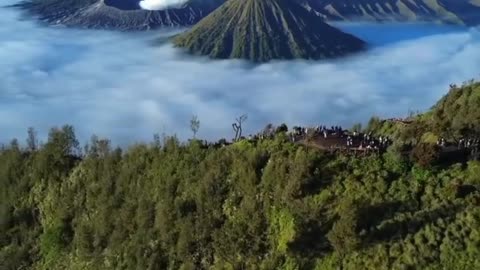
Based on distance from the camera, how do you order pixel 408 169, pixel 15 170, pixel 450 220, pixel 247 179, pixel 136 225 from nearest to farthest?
pixel 450 220, pixel 408 169, pixel 247 179, pixel 136 225, pixel 15 170

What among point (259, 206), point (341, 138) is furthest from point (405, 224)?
point (341, 138)

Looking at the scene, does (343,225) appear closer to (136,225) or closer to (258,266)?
(258,266)

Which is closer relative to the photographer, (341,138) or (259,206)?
(259,206)

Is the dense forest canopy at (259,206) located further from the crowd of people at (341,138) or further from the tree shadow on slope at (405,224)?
the crowd of people at (341,138)

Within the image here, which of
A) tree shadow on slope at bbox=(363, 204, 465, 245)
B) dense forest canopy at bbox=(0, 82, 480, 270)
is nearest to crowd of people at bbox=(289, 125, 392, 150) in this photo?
dense forest canopy at bbox=(0, 82, 480, 270)

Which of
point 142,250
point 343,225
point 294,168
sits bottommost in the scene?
point 142,250

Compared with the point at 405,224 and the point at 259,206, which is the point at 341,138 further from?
the point at 405,224

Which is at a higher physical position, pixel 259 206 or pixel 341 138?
pixel 341 138

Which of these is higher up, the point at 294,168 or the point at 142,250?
the point at 294,168

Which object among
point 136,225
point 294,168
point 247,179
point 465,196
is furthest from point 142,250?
point 465,196
